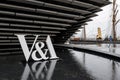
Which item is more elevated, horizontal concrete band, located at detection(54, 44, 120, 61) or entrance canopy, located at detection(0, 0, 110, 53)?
entrance canopy, located at detection(0, 0, 110, 53)

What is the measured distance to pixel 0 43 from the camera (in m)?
9.62

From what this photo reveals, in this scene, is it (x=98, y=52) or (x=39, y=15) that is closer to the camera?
(x=39, y=15)

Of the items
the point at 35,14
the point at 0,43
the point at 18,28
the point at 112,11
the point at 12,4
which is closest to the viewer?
the point at 12,4

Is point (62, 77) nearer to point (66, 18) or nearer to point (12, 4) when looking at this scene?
point (12, 4)

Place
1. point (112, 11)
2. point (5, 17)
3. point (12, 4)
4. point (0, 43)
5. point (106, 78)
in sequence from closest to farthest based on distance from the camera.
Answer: point (106, 78)
point (12, 4)
point (5, 17)
point (0, 43)
point (112, 11)

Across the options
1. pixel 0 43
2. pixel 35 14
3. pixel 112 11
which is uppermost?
pixel 112 11

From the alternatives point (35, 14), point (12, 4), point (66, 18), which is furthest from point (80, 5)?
point (12, 4)

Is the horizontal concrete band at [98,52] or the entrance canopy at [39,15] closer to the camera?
the entrance canopy at [39,15]

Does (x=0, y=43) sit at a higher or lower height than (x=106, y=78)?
higher

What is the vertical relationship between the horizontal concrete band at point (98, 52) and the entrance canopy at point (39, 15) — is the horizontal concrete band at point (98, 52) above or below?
below

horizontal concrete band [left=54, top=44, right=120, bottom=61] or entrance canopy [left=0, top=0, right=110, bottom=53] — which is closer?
entrance canopy [left=0, top=0, right=110, bottom=53]

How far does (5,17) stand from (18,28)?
1.51 m

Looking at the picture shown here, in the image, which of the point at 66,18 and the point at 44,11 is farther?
the point at 66,18

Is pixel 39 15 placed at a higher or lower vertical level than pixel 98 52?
higher
